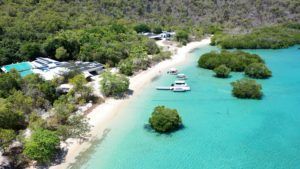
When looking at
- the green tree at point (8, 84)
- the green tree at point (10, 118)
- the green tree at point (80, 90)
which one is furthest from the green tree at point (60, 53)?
the green tree at point (10, 118)

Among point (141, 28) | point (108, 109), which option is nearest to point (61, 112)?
point (108, 109)

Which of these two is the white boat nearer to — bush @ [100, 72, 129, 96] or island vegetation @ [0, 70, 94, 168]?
bush @ [100, 72, 129, 96]

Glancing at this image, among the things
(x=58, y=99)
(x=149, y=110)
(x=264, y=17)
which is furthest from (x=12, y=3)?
(x=264, y=17)

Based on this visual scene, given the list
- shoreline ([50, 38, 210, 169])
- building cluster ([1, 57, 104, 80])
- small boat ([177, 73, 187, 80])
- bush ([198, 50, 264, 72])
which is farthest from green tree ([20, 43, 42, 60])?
bush ([198, 50, 264, 72])

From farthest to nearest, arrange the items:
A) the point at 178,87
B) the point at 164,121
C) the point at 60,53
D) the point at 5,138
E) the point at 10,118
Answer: the point at 60,53
the point at 178,87
the point at 164,121
the point at 10,118
the point at 5,138

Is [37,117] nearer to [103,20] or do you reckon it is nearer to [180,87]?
[180,87]

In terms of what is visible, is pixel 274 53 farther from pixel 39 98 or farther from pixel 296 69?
pixel 39 98

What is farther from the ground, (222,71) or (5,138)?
(222,71)
